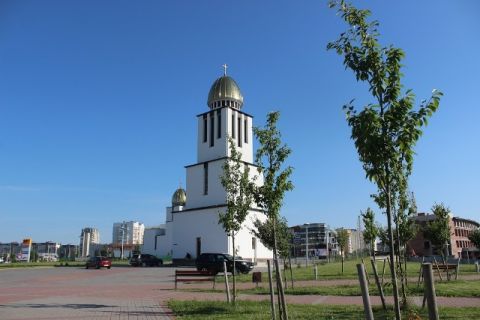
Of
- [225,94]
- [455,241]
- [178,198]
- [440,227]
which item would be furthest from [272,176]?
[455,241]

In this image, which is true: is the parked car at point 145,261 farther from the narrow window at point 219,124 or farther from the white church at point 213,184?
the narrow window at point 219,124

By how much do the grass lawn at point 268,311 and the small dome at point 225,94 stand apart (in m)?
56.2

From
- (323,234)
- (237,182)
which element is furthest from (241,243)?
(323,234)

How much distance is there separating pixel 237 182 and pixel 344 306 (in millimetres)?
6079

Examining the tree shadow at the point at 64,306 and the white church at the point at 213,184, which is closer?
the tree shadow at the point at 64,306

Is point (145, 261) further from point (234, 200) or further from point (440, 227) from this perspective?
point (234, 200)

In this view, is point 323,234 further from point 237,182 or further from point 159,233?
point 237,182

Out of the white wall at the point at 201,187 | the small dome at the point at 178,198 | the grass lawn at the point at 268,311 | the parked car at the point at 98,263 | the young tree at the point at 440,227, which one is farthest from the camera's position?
the small dome at the point at 178,198

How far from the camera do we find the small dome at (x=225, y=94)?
69250mm

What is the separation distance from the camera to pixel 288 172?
11844 mm

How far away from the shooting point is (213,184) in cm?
6281

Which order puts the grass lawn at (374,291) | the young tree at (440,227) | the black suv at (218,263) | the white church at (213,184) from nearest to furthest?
the grass lawn at (374,291), the young tree at (440,227), the black suv at (218,263), the white church at (213,184)

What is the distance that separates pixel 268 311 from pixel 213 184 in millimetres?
50209

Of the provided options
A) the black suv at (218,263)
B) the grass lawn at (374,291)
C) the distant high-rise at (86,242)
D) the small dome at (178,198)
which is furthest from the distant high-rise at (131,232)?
the grass lawn at (374,291)
